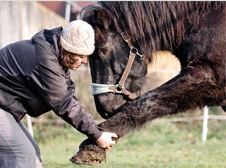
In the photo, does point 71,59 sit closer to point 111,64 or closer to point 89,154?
point 89,154

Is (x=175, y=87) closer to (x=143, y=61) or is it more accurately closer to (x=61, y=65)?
(x=143, y=61)

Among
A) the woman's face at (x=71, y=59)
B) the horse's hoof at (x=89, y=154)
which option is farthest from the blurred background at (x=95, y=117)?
the woman's face at (x=71, y=59)

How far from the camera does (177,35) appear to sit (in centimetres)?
616

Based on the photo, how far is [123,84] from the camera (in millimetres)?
6203

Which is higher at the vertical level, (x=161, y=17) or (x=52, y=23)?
(x=161, y=17)

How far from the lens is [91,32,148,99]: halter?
6.12 meters

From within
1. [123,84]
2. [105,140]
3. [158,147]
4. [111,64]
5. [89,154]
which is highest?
[111,64]

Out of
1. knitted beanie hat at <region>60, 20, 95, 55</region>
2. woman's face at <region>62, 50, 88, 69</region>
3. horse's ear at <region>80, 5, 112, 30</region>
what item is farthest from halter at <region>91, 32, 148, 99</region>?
knitted beanie hat at <region>60, 20, 95, 55</region>

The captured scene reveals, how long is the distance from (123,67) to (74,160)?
109 centimetres

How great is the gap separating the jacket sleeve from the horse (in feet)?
1.65

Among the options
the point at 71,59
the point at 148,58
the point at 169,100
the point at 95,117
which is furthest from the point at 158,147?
the point at 71,59

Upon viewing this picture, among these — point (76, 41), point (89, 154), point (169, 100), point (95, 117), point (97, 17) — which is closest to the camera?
point (76, 41)

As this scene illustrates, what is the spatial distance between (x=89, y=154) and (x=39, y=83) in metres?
0.94

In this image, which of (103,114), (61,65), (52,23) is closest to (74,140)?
(52,23)
